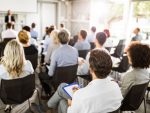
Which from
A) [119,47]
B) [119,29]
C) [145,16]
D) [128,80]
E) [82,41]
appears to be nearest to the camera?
[128,80]

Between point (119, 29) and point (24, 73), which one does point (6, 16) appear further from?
point (24, 73)

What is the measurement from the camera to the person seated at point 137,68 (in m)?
2.16

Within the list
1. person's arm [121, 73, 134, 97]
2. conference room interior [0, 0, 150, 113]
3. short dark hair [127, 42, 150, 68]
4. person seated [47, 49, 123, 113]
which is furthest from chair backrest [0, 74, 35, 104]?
short dark hair [127, 42, 150, 68]

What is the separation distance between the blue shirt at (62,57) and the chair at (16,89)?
71cm

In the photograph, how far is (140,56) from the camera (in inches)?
88.5

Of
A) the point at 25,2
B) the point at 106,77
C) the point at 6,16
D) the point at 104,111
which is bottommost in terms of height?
the point at 104,111

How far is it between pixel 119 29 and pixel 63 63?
5.64m

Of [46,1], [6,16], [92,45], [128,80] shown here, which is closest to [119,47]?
[92,45]

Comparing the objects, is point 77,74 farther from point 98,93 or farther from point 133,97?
point 98,93

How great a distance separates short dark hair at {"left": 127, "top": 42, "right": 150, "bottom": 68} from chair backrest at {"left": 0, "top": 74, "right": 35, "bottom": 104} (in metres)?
1.28

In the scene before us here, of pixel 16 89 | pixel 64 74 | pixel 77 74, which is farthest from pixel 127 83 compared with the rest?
pixel 16 89

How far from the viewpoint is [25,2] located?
819cm

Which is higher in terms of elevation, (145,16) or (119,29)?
(145,16)

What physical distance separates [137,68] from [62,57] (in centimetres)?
Answer: 125
